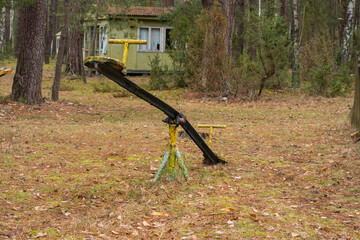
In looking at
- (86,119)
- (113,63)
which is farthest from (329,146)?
(86,119)

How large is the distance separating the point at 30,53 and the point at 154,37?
1469 cm

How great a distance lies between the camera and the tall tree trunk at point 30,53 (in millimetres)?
12445

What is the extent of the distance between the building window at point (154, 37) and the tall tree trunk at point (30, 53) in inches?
554

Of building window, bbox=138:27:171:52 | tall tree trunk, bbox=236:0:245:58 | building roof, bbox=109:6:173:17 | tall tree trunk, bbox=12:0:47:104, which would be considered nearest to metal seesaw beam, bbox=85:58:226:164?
tall tree trunk, bbox=12:0:47:104

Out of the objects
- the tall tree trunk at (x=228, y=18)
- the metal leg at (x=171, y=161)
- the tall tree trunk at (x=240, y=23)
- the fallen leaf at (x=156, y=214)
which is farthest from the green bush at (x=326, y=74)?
the fallen leaf at (x=156, y=214)

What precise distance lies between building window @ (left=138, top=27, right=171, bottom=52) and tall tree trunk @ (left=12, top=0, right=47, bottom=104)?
14067 mm

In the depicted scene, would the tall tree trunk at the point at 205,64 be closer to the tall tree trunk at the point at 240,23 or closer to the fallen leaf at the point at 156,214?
the tall tree trunk at the point at 240,23

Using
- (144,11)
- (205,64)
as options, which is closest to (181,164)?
(205,64)

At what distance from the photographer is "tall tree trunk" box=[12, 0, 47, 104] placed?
12.4 m

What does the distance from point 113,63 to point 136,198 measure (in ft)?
5.49

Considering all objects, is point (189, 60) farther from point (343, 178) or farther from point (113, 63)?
point (113, 63)

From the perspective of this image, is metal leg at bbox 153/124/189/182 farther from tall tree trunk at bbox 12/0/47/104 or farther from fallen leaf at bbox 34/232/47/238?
tall tree trunk at bbox 12/0/47/104

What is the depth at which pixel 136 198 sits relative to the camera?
5508 mm

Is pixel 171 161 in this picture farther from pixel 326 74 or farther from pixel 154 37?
pixel 154 37
